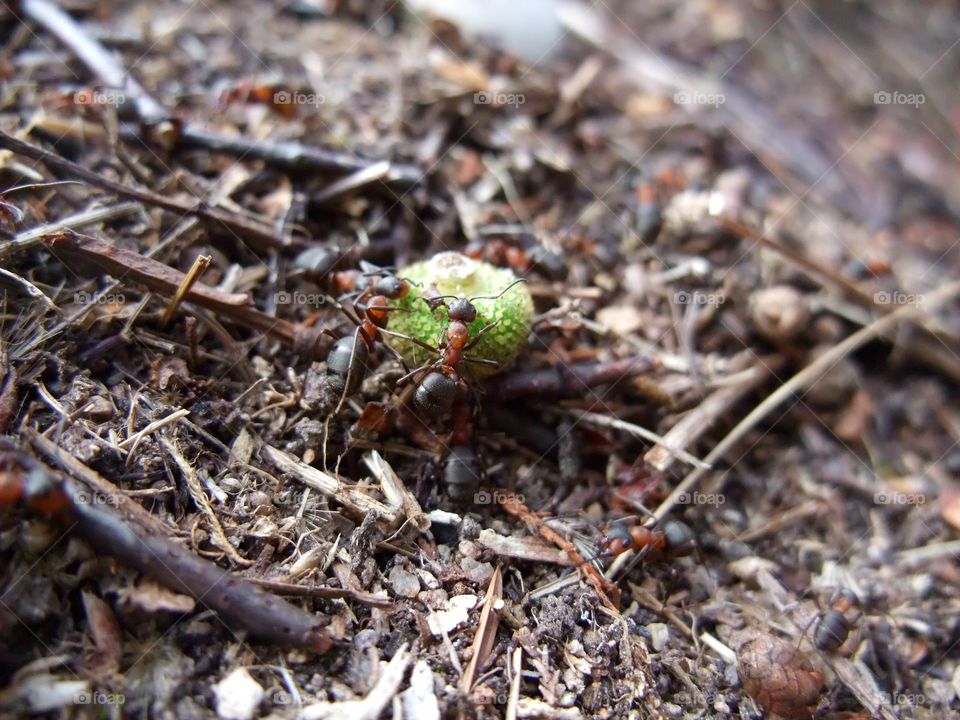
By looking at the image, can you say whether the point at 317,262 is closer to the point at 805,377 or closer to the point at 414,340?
the point at 414,340

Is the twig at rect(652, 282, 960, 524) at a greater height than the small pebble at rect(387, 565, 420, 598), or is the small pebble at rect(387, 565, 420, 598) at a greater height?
the twig at rect(652, 282, 960, 524)

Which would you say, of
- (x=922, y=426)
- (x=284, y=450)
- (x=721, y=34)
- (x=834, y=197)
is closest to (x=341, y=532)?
(x=284, y=450)

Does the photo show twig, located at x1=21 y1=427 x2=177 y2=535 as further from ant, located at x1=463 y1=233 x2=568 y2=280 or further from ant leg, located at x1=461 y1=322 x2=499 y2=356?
ant, located at x1=463 y1=233 x2=568 y2=280

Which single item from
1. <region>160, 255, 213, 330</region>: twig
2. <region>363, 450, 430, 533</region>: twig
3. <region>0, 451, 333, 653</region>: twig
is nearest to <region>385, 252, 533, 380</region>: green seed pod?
<region>363, 450, 430, 533</region>: twig

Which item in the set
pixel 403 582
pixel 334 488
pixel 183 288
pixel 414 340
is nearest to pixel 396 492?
pixel 334 488

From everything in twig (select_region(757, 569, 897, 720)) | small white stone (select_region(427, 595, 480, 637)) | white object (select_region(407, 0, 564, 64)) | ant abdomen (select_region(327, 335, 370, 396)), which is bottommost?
small white stone (select_region(427, 595, 480, 637))

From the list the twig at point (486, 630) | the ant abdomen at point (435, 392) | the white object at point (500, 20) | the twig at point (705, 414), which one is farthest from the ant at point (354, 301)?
the white object at point (500, 20)
